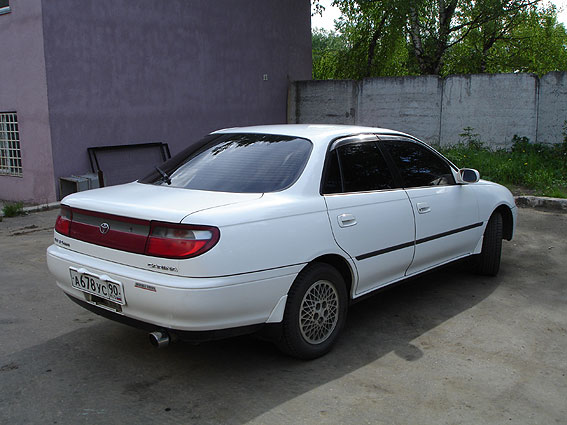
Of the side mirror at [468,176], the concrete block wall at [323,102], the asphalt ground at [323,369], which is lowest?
the asphalt ground at [323,369]

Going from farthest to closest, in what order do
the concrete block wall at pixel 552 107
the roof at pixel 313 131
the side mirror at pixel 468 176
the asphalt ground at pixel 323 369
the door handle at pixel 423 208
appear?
the concrete block wall at pixel 552 107, the side mirror at pixel 468 176, the door handle at pixel 423 208, the roof at pixel 313 131, the asphalt ground at pixel 323 369

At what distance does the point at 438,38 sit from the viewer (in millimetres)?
16891

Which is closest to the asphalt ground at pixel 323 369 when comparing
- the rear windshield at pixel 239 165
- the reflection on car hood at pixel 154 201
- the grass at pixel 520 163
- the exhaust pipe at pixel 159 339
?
the exhaust pipe at pixel 159 339

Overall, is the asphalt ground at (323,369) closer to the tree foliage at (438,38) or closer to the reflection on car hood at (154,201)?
the reflection on car hood at (154,201)

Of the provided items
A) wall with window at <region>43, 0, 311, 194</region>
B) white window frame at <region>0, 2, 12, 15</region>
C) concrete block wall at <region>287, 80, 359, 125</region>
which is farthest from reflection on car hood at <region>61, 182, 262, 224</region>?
concrete block wall at <region>287, 80, 359, 125</region>

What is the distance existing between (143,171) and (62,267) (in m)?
8.87

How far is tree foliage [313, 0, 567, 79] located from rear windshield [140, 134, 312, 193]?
41.6 feet

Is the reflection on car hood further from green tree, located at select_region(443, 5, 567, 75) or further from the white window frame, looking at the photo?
green tree, located at select_region(443, 5, 567, 75)

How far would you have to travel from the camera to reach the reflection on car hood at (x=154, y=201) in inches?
131

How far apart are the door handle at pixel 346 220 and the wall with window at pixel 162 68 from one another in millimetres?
8252

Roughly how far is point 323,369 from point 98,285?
60.5 inches

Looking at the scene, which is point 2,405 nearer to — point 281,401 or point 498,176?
point 281,401

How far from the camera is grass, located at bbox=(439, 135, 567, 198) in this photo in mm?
10430

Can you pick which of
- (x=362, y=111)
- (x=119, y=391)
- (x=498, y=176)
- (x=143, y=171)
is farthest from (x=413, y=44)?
(x=119, y=391)
